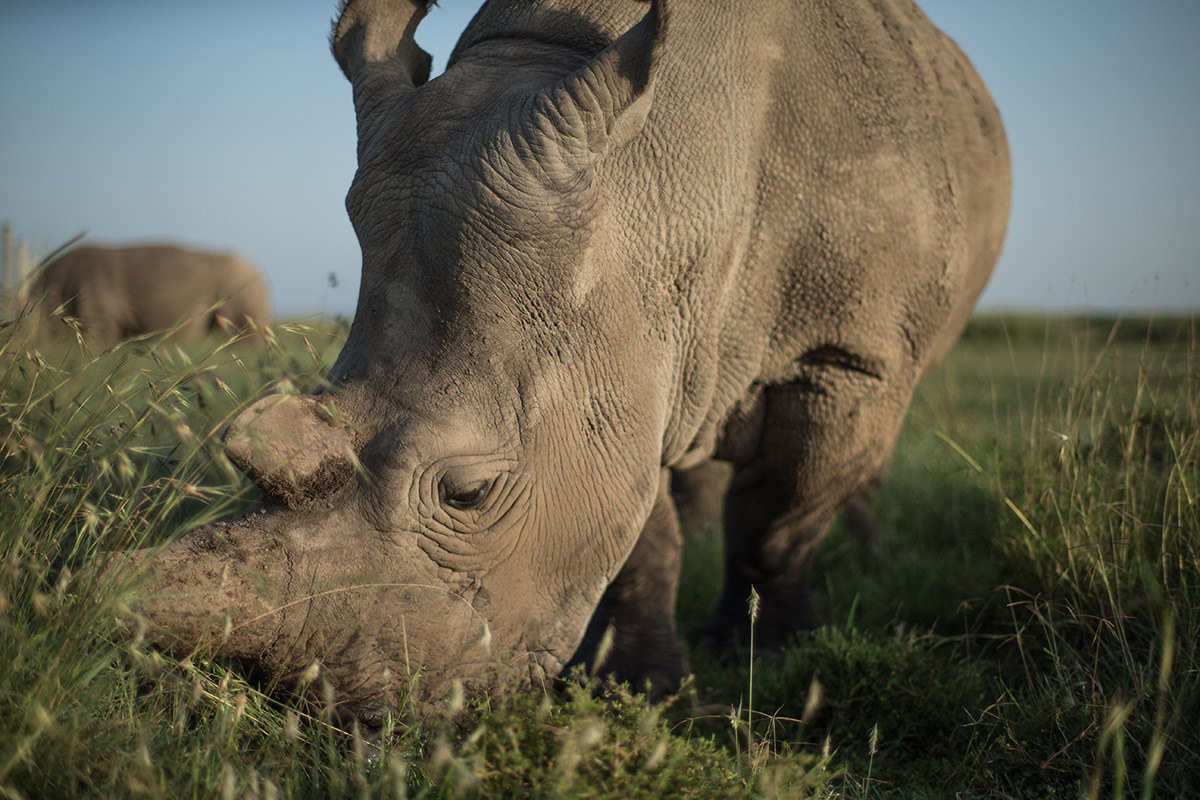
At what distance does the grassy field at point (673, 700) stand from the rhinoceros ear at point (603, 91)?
912mm

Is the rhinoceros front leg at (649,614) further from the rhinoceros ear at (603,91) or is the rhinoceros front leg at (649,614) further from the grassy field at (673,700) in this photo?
the rhinoceros ear at (603,91)

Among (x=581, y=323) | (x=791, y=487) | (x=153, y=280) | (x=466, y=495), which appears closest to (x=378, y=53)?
(x=581, y=323)

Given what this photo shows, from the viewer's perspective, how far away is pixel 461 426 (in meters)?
2.32

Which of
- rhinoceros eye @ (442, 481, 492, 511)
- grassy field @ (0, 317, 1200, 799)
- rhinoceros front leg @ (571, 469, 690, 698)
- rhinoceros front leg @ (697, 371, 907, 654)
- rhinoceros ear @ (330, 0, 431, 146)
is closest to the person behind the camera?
grassy field @ (0, 317, 1200, 799)

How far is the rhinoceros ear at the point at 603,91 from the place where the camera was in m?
2.40

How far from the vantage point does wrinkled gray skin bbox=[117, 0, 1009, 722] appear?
2.23 metres

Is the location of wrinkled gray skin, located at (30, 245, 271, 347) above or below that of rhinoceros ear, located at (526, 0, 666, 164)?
below

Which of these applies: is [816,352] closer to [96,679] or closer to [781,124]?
[781,124]

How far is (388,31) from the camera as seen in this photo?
2.99m

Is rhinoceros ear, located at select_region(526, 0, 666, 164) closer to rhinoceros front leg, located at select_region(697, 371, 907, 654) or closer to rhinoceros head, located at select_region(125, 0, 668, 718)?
rhinoceros head, located at select_region(125, 0, 668, 718)

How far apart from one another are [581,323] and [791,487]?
1445 mm

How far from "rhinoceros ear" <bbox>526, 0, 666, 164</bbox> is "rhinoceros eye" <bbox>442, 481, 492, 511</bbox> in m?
0.96

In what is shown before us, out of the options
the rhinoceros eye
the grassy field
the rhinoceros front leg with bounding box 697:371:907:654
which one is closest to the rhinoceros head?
the rhinoceros eye

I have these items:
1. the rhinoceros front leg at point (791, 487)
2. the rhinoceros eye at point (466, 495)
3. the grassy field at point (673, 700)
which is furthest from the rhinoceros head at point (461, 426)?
the rhinoceros front leg at point (791, 487)
